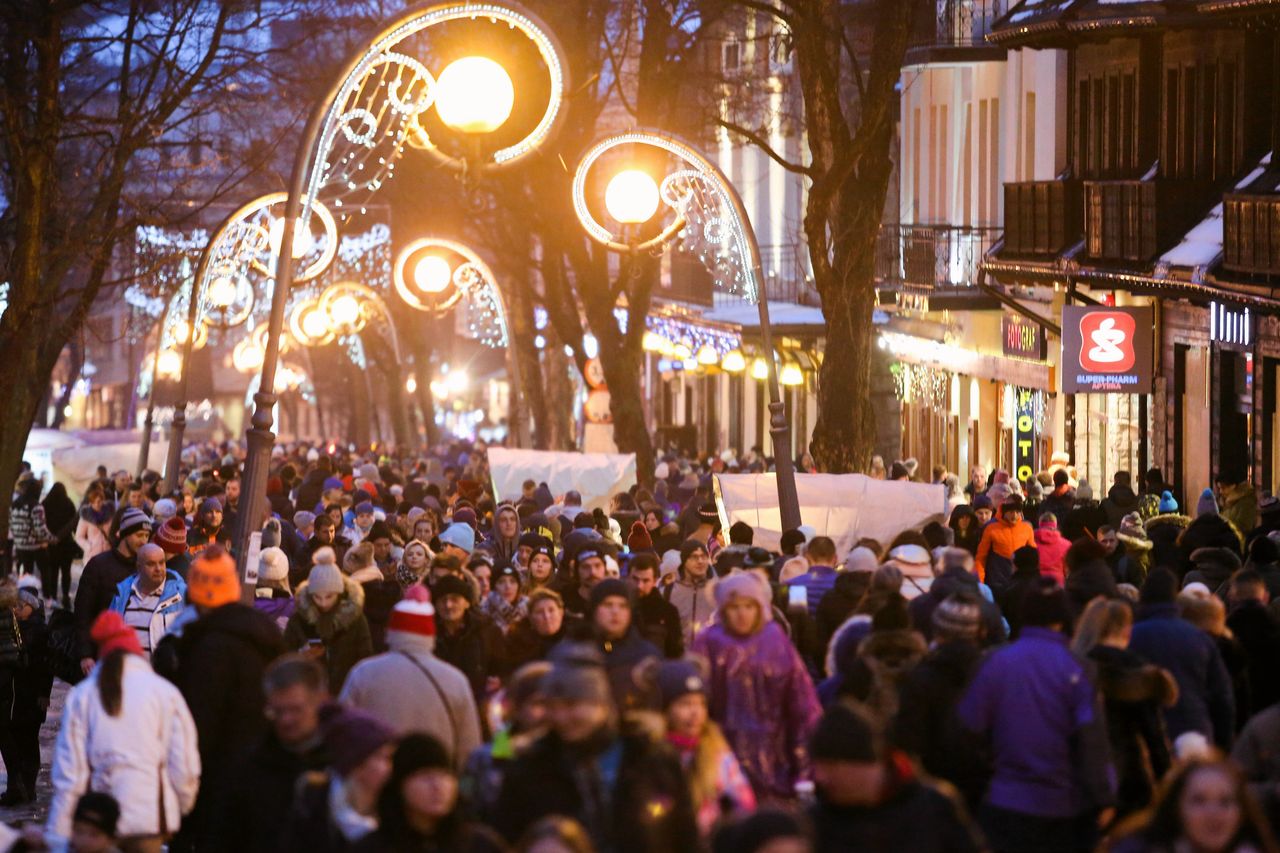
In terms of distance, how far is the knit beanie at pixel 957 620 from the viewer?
31.8 ft

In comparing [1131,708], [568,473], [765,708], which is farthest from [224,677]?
[568,473]

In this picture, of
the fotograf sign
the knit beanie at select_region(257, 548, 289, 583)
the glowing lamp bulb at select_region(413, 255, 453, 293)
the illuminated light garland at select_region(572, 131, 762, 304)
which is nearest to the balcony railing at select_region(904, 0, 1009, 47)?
the fotograf sign

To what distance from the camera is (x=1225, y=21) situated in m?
25.4

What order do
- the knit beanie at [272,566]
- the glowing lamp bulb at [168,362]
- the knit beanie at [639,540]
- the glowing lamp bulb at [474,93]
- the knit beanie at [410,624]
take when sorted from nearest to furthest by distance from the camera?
1. the knit beanie at [410,624]
2. the knit beanie at [272,566]
3. the glowing lamp bulb at [474,93]
4. the knit beanie at [639,540]
5. the glowing lamp bulb at [168,362]

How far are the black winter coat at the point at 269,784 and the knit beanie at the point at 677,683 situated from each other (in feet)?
3.71

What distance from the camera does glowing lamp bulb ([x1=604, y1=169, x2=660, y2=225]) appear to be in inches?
800

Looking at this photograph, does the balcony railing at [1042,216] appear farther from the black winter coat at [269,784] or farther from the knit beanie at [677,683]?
the black winter coat at [269,784]

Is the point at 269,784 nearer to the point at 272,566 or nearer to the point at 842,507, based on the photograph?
the point at 272,566

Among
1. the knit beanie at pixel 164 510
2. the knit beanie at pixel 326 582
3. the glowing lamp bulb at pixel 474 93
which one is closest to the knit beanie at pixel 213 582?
the knit beanie at pixel 326 582

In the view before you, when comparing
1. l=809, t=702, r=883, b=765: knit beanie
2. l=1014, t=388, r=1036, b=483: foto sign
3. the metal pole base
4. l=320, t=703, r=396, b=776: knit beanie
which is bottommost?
l=320, t=703, r=396, b=776: knit beanie

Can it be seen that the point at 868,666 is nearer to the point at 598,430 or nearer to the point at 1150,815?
the point at 1150,815

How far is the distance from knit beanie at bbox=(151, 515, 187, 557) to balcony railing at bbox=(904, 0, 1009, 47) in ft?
69.7

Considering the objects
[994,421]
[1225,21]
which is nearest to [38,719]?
[1225,21]

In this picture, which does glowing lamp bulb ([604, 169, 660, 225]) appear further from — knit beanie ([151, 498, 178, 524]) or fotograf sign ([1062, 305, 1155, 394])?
fotograf sign ([1062, 305, 1155, 394])
